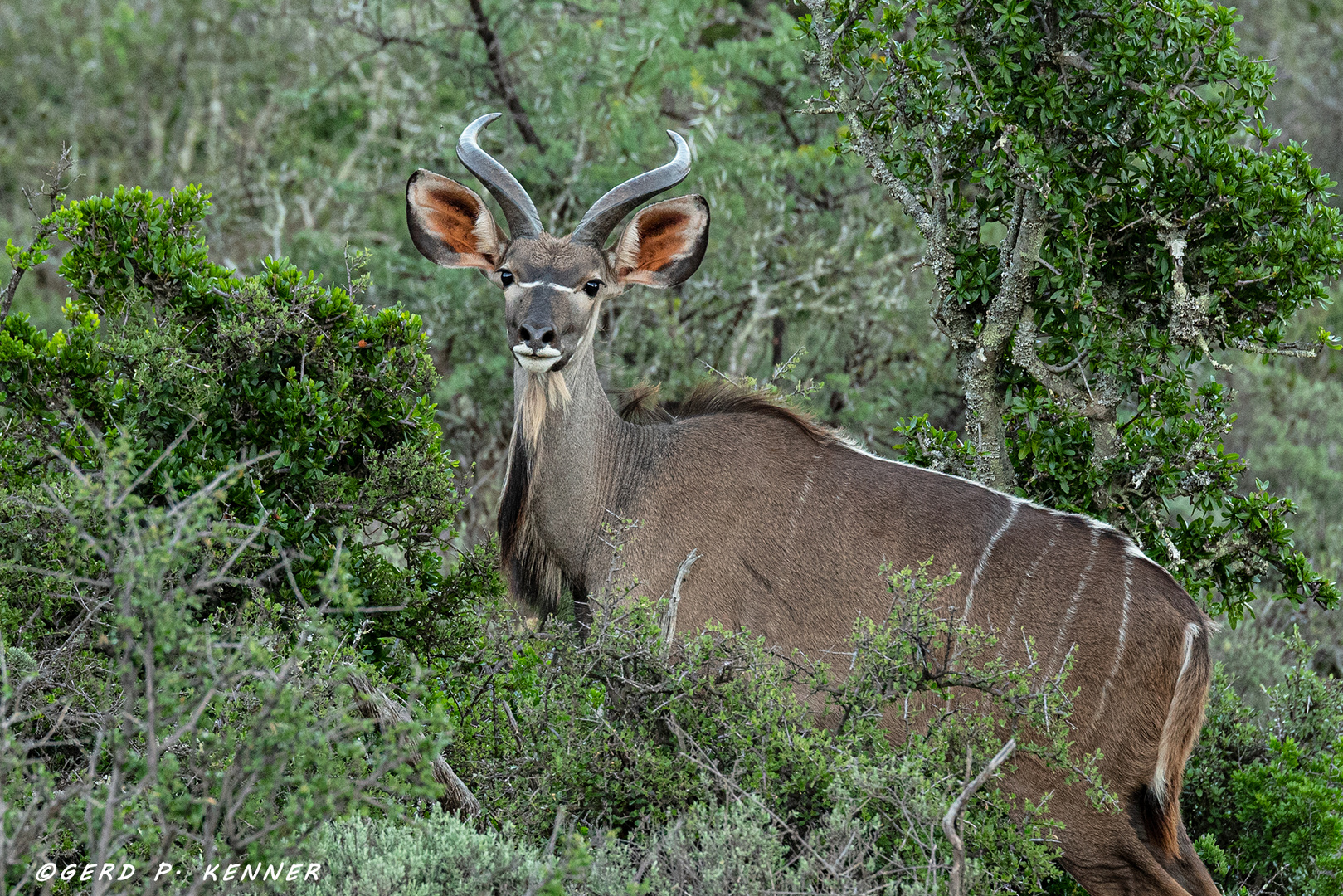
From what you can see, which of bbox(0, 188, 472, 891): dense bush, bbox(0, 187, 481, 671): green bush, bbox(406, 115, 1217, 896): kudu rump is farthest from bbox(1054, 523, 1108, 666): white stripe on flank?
bbox(0, 187, 481, 671): green bush

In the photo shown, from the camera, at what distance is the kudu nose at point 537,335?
151 inches

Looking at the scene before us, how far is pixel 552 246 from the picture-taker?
4.26 meters

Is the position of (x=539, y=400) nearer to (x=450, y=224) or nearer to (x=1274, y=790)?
(x=450, y=224)

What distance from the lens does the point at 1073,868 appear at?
363 centimetres

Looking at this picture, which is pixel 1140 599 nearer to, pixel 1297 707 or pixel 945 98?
pixel 1297 707

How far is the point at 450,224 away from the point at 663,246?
31.5 inches

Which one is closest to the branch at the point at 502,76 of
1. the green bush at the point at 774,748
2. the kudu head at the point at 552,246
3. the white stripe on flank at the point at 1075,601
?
the kudu head at the point at 552,246

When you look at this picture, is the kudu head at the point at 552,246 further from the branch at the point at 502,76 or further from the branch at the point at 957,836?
the branch at the point at 502,76

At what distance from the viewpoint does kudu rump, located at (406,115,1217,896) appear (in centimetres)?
361

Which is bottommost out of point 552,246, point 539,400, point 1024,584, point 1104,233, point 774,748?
point 774,748

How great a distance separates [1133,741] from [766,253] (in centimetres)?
460

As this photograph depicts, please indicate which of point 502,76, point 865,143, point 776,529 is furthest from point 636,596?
point 502,76

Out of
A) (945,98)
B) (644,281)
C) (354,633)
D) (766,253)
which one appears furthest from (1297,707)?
(766,253)

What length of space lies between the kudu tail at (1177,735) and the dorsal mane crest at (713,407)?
131 cm
